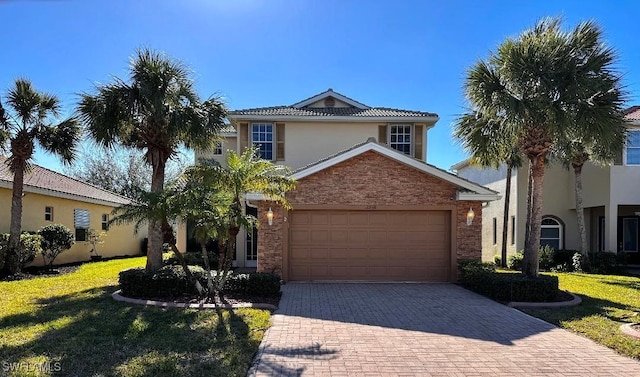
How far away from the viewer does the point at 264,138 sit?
17.8 meters

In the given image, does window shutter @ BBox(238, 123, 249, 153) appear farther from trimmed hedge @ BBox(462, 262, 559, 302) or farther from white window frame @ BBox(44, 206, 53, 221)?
trimmed hedge @ BBox(462, 262, 559, 302)

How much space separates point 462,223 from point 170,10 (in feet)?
32.9

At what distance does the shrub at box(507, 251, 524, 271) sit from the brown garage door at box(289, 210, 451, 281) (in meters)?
7.33

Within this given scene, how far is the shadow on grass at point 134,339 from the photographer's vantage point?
583cm

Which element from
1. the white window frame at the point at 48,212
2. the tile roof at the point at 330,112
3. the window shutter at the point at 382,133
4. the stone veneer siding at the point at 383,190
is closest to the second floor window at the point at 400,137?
the window shutter at the point at 382,133

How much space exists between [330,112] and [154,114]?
26.8 ft

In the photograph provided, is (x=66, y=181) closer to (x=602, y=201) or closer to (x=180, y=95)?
(x=180, y=95)

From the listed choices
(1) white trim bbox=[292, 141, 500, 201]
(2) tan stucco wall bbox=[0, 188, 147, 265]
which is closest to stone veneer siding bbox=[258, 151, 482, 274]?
(1) white trim bbox=[292, 141, 500, 201]

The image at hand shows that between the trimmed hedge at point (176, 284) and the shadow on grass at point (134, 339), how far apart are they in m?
0.79

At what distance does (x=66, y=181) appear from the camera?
74.0 feet

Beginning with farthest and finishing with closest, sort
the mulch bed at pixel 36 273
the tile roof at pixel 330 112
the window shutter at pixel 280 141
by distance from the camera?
the window shutter at pixel 280 141, the tile roof at pixel 330 112, the mulch bed at pixel 36 273

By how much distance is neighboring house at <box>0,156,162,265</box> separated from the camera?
672 inches

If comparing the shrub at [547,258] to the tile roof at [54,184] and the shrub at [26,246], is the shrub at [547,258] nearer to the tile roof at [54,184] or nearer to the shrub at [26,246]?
the tile roof at [54,184]

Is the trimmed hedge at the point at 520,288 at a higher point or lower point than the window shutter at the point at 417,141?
lower
